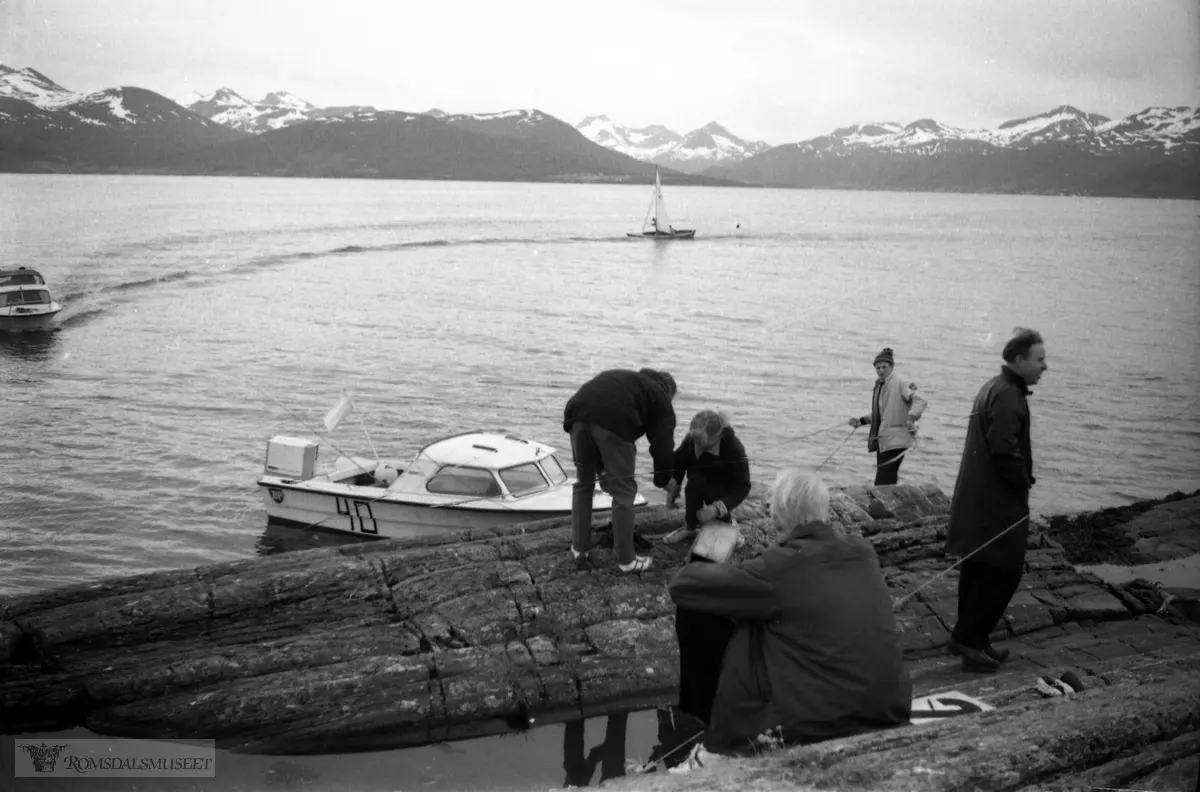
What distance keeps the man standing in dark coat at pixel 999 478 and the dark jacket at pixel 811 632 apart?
2.53m

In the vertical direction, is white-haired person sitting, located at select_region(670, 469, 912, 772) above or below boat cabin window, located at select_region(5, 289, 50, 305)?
above

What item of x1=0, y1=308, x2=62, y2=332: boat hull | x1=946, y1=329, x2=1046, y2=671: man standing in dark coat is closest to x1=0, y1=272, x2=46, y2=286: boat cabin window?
x1=0, y1=308, x2=62, y2=332: boat hull

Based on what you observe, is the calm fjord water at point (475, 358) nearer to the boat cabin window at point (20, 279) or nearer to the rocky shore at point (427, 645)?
the boat cabin window at point (20, 279)

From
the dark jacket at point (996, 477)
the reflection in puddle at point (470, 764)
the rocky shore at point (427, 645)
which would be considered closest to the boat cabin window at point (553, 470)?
the rocky shore at point (427, 645)

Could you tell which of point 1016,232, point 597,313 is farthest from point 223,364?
point 1016,232

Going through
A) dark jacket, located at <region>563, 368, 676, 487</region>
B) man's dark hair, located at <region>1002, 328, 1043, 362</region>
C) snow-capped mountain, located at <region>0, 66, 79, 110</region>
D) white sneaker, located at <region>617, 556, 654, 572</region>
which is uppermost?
snow-capped mountain, located at <region>0, 66, 79, 110</region>

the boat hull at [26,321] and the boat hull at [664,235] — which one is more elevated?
the boat hull at [664,235]

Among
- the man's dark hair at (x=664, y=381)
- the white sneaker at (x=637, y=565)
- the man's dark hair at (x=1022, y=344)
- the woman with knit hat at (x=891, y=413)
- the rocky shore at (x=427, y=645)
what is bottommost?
the rocky shore at (x=427, y=645)

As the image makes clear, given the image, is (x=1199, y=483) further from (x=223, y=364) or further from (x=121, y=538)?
(x=223, y=364)

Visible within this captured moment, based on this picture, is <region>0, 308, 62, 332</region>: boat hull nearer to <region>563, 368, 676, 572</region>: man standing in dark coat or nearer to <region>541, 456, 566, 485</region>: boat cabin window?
<region>541, 456, 566, 485</region>: boat cabin window

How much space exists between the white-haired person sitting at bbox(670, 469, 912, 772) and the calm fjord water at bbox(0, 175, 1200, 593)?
15.1 metres

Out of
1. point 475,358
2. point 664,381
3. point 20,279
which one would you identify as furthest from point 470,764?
point 20,279

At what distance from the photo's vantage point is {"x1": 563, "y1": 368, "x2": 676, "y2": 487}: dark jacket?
7.99 metres

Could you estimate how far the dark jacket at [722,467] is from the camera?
8.18 m
